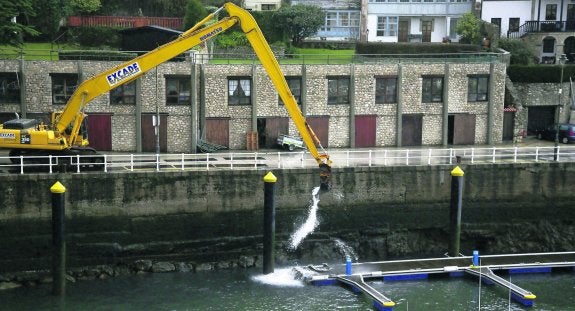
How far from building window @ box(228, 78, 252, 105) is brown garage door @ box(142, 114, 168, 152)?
3813 millimetres

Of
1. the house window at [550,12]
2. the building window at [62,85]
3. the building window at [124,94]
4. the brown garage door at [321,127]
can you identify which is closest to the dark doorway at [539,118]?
the house window at [550,12]

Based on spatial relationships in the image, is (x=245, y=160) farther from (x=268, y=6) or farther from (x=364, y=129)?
(x=268, y=6)

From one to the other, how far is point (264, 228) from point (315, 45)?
33008 millimetres

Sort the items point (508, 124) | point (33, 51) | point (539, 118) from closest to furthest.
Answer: point (33, 51), point (508, 124), point (539, 118)

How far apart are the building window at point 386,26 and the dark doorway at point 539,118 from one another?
1625 centimetres

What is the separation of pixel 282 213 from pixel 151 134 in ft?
37.5

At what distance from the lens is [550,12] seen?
63.0m

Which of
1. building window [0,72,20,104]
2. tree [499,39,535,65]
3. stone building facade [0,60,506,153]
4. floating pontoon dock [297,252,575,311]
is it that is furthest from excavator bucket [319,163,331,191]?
tree [499,39,535,65]

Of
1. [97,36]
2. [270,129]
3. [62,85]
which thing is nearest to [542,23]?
[270,129]

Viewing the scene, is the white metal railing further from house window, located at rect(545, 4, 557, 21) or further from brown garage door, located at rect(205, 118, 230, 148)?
house window, located at rect(545, 4, 557, 21)

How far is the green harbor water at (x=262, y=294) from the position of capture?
33.0 m

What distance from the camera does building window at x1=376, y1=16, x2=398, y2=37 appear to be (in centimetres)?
6794

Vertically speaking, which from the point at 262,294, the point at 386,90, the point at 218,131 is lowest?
the point at 262,294

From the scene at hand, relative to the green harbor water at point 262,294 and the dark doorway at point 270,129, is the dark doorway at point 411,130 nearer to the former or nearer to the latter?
the dark doorway at point 270,129
